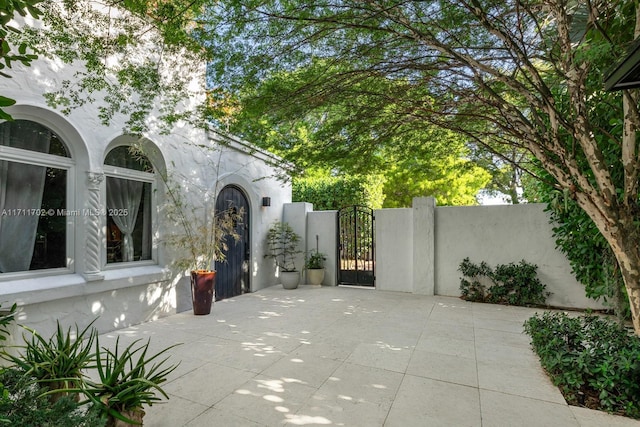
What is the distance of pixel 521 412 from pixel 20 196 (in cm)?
532

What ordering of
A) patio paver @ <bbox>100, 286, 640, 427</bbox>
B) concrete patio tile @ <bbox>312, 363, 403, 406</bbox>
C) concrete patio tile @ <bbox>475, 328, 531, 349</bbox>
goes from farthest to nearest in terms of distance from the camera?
concrete patio tile @ <bbox>475, 328, 531, 349</bbox>
concrete patio tile @ <bbox>312, 363, 403, 406</bbox>
patio paver @ <bbox>100, 286, 640, 427</bbox>

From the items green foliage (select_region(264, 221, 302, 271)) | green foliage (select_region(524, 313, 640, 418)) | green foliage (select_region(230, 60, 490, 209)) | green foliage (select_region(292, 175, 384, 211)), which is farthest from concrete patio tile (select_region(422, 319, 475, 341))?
green foliage (select_region(292, 175, 384, 211))

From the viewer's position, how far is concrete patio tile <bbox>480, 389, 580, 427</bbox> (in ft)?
7.55

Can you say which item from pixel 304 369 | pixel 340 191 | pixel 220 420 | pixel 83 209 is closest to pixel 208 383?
pixel 220 420

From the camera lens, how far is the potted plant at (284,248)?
A: 24.7 ft

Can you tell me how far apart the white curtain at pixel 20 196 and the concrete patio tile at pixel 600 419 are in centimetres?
551

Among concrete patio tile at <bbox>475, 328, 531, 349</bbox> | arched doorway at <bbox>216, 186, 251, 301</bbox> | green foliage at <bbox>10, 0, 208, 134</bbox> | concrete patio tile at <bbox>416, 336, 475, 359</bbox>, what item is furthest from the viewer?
arched doorway at <bbox>216, 186, 251, 301</bbox>

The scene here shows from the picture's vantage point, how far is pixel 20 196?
3568 millimetres

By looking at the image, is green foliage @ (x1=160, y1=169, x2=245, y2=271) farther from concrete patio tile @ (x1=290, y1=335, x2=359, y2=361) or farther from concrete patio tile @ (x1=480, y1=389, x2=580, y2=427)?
concrete patio tile @ (x1=480, y1=389, x2=580, y2=427)

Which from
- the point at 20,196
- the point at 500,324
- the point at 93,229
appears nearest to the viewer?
the point at 20,196

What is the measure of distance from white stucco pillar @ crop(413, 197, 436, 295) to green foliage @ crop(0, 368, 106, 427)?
5.96m

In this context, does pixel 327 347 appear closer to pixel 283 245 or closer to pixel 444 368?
pixel 444 368

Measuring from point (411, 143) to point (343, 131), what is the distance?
1.25 m

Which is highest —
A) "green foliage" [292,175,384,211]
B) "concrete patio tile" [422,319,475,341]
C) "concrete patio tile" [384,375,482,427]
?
"green foliage" [292,175,384,211]
